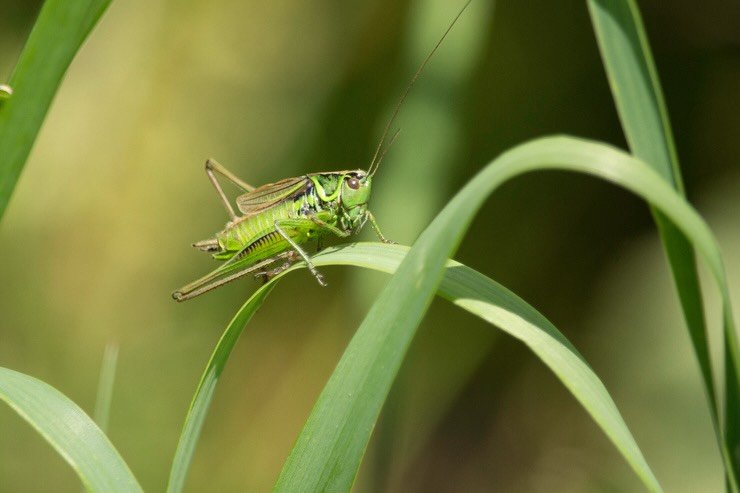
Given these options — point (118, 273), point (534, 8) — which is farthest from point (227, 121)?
point (534, 8)

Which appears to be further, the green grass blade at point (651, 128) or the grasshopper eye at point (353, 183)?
the grasshopper eye at point (353, 183)

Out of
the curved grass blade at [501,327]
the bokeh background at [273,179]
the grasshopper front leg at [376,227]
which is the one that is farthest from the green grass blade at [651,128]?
the bokeh background at [273,179]

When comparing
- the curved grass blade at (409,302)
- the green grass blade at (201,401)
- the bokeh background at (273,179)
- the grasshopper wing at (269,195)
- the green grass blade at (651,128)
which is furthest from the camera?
the bokeh background at (273,179)

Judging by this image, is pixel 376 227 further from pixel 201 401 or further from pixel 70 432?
pixel 70 432

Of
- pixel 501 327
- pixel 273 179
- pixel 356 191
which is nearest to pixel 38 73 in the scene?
pixel 501 327

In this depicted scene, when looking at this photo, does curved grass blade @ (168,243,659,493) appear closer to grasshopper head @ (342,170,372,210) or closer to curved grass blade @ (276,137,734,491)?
curved grass blade @ (276,137,734,491)

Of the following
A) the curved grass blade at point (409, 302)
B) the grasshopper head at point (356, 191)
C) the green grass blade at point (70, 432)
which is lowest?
the green grass blade at point (70, 432)

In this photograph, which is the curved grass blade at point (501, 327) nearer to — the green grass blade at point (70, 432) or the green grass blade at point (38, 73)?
the green grass blade at point (70, 432)
